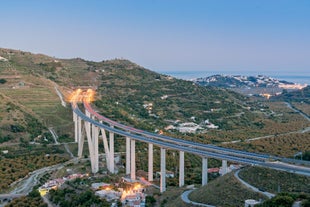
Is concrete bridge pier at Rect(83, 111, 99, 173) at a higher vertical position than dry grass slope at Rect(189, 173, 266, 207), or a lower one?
lower

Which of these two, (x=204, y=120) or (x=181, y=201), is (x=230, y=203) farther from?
(x=204, y=120)

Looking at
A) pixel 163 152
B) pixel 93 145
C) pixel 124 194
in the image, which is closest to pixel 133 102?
pixel 93 145

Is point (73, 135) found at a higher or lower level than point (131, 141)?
lower

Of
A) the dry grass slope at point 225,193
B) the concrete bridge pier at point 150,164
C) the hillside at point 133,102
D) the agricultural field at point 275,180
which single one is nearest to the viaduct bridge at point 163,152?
the concrete bridge pier at point 150,164

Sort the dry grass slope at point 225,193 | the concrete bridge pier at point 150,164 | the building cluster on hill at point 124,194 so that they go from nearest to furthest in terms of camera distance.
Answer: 1. the dry grass slope at point 225,193
2. the building cluster on hill at point 124,194
3. the concrete bridge pier at point 150,164

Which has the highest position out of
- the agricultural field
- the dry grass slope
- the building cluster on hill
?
the agricultural field

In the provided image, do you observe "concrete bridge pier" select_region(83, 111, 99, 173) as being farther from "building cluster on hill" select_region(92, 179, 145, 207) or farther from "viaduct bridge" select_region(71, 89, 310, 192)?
"building cluster on hill" select_region(92, 179, 145, 207)

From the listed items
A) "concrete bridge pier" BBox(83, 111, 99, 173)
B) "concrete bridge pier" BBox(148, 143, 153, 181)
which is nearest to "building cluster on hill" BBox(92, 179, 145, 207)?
"concrete bridge pier" BBox(148, 143, 153, 181)

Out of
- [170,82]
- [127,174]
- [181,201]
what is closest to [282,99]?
[170,82]

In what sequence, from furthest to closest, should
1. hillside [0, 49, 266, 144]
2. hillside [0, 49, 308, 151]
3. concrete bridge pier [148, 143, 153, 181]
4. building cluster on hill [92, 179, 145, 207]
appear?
hillside [0, 49, 266, 144] → hillside [0, 49, 308, 151] → concrete bridge pier [148, 143, 153, 181] → building cluster on hill [92, 179, 145, 207]

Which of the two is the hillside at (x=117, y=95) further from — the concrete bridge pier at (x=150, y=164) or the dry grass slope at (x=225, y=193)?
the dry grass slope at (x=225, y=193)

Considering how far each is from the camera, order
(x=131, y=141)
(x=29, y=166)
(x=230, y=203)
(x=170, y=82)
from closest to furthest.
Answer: (x=230, y=203), (x=131, y=141), (x=29, y=166), (x=170, y=82)
